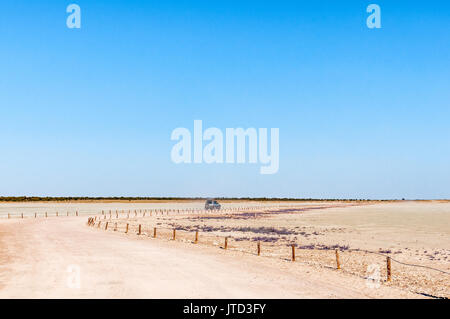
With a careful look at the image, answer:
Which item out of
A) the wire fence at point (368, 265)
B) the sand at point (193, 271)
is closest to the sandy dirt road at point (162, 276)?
the sand at point (193, 271)

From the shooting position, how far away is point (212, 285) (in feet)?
50.9

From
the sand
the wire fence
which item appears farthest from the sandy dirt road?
the wire fence

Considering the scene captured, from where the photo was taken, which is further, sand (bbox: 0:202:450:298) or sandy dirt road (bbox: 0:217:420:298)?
sand (bbox: 0:202:450:298)

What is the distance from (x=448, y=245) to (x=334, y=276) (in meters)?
18.4

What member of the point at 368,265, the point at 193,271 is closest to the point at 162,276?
the point at 193,271

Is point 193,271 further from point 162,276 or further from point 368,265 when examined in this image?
point 368,265

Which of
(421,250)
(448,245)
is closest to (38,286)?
(421,250)

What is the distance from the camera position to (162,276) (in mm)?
17344

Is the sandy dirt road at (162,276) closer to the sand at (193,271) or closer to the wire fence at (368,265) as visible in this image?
the sand at (193,271)

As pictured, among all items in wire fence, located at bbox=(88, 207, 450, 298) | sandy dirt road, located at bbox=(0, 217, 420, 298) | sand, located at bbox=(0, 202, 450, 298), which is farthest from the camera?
wire fence, located at bbox=(88, 207, 450, 298)

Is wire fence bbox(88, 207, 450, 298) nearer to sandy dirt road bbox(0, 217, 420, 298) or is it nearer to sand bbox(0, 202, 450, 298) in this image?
sand bbox(0, 202, 450, 298)

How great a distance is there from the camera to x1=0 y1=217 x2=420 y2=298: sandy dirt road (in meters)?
14.3

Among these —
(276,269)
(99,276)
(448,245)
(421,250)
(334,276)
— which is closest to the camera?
(99,276)

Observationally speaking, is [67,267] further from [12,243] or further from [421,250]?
[421,250]
